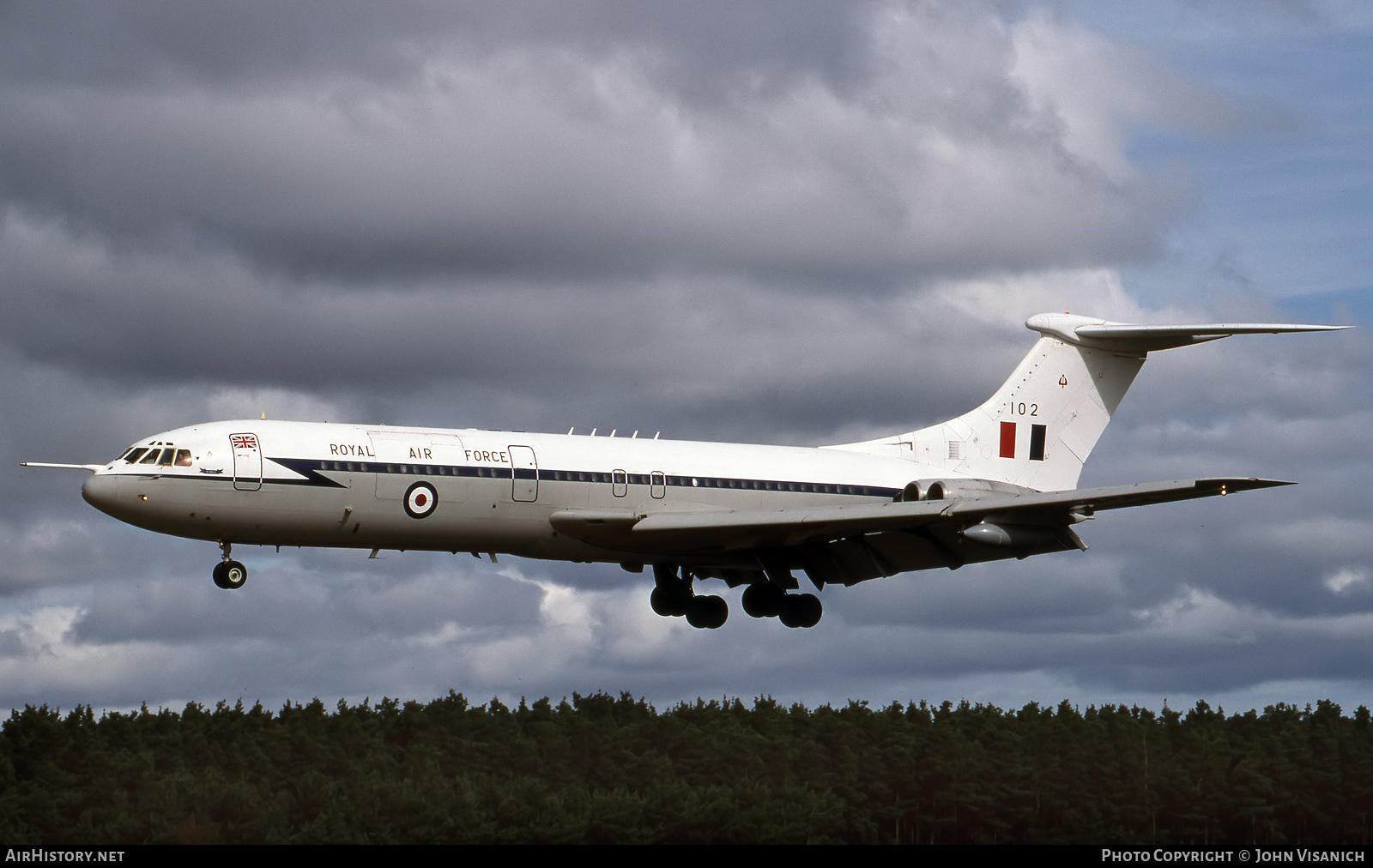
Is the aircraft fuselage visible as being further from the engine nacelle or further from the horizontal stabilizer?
the horizontal stabilizer

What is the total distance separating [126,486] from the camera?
3381 cm

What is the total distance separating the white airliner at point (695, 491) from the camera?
3450 cm

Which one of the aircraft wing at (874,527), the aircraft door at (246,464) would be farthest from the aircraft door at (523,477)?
the aircraft door at (246,464)

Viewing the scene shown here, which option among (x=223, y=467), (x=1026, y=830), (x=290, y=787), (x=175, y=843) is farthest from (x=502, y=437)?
(x=1026, y=830)

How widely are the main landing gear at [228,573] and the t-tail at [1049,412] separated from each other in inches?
686

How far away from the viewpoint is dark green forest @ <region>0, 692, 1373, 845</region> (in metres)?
104

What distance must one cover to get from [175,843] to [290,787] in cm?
1662

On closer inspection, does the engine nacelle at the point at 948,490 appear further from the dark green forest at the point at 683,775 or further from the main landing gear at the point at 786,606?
the dark green forest at the point at 683,775

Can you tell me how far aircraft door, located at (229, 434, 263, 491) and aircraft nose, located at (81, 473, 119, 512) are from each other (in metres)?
2.51

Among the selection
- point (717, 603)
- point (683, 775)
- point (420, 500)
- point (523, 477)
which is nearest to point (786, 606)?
point (717, 603)

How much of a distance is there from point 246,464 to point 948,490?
17.8m

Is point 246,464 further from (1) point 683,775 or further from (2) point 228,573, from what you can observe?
(1) point 683,775

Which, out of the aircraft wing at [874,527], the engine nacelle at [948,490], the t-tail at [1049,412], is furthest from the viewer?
the t-tail at [1049,412]

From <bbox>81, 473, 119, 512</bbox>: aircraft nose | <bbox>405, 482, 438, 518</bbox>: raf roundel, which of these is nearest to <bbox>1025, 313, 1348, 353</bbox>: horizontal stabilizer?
<bbox>405, 482, 438, 518</bbox>: raf roundel
